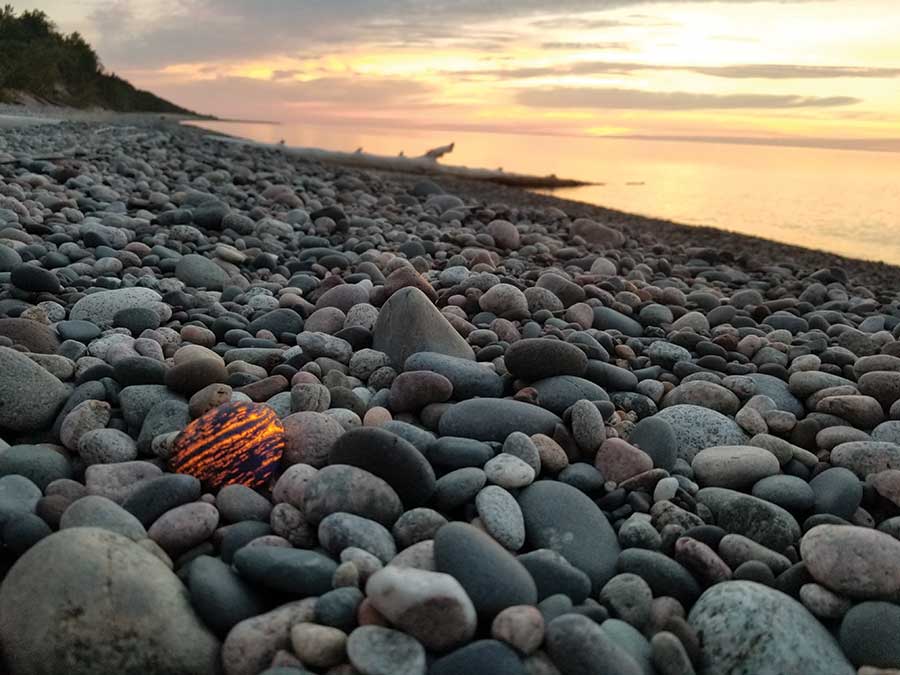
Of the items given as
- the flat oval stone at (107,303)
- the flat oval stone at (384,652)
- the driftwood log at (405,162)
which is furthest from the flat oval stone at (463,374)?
the driftwood log at (405,162)

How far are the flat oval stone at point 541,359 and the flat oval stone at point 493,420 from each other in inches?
13.6

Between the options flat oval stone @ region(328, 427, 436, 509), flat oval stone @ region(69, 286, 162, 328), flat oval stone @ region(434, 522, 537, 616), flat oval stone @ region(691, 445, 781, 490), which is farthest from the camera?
flat oval stone @ region(69, 286, 162, 328)

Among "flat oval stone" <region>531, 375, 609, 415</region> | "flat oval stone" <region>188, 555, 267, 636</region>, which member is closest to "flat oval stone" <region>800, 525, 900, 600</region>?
"flat oval stone" <region>531, 375, 609, 415</region>

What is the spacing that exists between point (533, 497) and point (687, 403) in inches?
50.6

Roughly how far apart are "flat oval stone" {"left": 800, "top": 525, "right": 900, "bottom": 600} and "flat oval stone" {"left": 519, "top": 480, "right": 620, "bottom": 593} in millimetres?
607

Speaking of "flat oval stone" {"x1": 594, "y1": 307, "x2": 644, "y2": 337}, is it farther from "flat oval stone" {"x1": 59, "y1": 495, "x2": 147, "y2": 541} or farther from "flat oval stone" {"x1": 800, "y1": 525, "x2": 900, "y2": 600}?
"flat oval stone" {"x1": 59, "y1": 495, "x2": 147, "y2": 541}

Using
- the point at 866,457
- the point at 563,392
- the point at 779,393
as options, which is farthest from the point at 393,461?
the point at 779,393

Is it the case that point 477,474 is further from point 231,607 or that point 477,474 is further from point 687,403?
point 687,403

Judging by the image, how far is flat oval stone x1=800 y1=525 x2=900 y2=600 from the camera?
228 centimetres

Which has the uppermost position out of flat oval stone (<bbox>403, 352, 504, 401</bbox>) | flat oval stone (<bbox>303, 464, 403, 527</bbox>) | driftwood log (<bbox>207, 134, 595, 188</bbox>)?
driftwood log (<bbox>207, 134, 595, 188</bbox>)

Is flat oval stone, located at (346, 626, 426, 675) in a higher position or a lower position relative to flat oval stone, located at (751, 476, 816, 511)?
lower

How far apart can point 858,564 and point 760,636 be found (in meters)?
0.43

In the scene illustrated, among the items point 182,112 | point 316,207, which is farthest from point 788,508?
point 182,112

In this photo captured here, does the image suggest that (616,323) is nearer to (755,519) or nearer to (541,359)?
(541,359)
